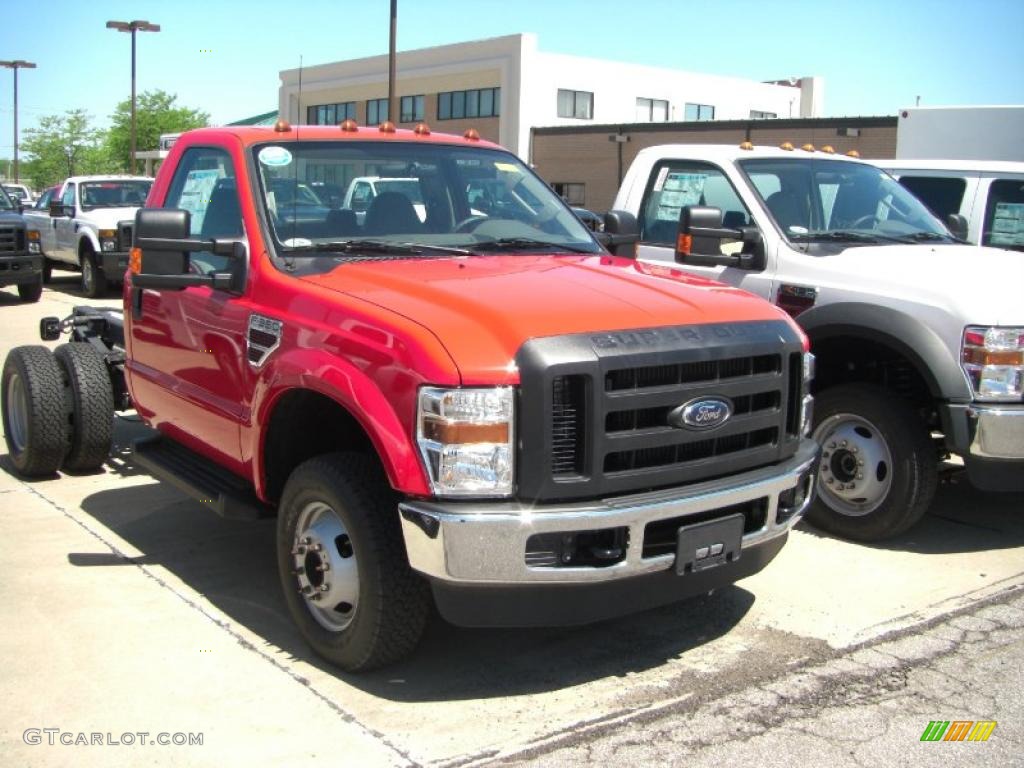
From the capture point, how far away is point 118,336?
280 inches

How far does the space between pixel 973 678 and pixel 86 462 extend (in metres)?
5.10

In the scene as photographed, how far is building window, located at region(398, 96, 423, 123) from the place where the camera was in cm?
5316

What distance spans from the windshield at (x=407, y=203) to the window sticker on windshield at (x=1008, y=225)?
4269mm

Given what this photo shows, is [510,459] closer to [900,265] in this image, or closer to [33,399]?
[900,265]

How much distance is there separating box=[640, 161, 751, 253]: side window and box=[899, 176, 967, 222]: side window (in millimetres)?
2384

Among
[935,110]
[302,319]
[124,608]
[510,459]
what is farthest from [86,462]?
[935,110]

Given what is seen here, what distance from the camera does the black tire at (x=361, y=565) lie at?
3797 mm

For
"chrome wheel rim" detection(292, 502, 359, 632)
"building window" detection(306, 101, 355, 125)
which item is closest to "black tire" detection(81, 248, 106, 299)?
"chrome wheel rim" detection(292, 502, 359, 632)

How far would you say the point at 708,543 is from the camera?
Answer: 387 cm

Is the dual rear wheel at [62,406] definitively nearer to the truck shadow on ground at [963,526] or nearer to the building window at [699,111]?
the truck shadow on ground at [963,526]

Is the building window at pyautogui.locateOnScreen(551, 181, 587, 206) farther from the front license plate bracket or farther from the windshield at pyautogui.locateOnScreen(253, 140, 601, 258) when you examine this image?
the front license plate bracket

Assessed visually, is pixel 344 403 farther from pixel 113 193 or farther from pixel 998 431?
pixel 113 193

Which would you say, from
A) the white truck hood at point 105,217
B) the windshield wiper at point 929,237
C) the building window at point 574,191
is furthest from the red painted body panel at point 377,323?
the building window at point 574,191

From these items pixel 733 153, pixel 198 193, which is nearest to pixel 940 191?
pixel 733 153
